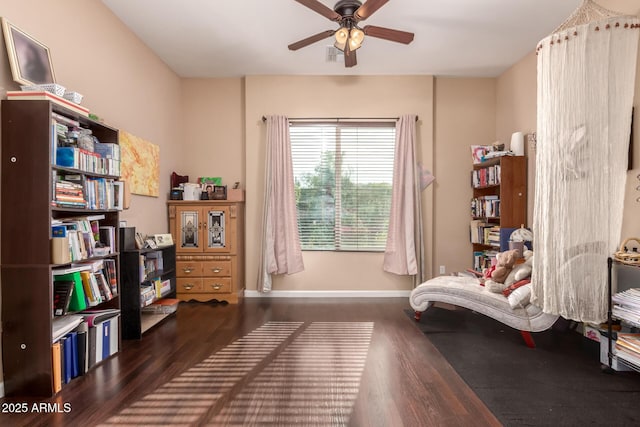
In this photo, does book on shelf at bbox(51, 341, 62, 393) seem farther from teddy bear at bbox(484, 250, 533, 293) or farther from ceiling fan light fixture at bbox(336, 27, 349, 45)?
teddy bear at bbox(484, 250, 533, 293)

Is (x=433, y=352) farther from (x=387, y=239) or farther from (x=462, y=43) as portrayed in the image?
(x=462, y=43)

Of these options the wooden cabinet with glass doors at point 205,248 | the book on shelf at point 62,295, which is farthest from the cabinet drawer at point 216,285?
the book on shelf at point 62,295

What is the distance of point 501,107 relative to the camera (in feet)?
15.3

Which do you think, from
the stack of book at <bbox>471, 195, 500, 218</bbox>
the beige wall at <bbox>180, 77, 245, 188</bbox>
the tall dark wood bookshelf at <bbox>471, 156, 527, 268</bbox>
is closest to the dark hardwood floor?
the tall dark wood bookshelf at <bbox>471, 156, 527, 268</bbox>

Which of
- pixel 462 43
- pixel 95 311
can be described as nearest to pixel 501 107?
pixel 462 43

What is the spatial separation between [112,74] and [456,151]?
13.6 ft

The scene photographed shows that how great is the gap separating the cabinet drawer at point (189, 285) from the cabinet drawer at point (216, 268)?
133 mm

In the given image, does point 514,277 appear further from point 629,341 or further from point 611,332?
point 629,341

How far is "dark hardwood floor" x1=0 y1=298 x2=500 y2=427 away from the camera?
1.93 meters

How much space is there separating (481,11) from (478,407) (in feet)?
10.7

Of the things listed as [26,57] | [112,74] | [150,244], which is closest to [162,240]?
[150,244]

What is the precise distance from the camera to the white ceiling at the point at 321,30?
Answer: 124 inches

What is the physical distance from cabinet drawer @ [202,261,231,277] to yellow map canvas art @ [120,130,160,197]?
1032 mm

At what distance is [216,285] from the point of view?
4.32 meters
